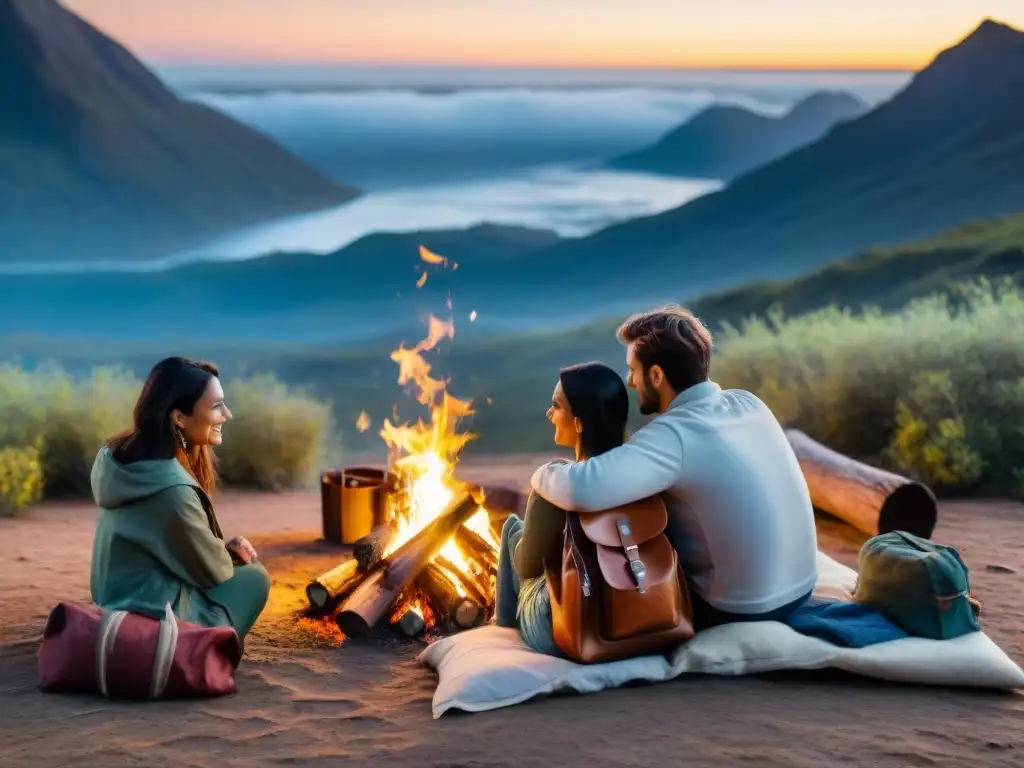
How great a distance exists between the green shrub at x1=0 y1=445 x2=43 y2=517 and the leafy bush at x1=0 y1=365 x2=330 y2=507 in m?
0.05

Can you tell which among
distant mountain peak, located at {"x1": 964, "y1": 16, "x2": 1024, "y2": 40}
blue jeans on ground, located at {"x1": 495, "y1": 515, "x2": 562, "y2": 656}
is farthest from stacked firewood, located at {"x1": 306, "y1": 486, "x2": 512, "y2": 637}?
distant mountain peak, located at {"x1": 964, "y1": 16, "x2": 1024, "y2": 40}

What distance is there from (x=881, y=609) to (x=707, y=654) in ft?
2.67

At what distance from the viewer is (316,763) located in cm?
413

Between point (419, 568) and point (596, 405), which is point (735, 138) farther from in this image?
point (596, 405)

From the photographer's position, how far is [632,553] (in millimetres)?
4574

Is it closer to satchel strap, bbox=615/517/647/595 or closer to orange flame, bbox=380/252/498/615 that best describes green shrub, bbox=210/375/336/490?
orange flame, bbox=380/252/498/615

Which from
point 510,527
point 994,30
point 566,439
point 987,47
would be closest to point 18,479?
point 510,527

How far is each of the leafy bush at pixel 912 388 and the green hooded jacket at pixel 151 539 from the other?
602cm

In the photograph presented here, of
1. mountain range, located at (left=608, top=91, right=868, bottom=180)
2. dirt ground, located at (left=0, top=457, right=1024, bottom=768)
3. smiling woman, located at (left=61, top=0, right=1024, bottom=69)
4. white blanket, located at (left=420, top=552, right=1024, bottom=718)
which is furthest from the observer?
mountain range, located at (left=608, top=91, right=868, bottom=180)

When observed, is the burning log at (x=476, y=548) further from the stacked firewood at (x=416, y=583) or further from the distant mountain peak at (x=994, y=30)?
the distant mountain peak at (x=994, y=30)

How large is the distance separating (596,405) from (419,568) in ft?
5.25

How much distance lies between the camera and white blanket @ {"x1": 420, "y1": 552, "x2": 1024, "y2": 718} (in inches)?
185

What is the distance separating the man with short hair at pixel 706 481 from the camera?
182 inches

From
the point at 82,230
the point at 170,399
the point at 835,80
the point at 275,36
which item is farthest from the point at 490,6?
the point at 170,399
